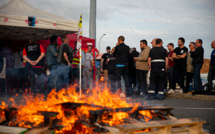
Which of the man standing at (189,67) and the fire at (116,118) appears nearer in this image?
the fire at (116,118)

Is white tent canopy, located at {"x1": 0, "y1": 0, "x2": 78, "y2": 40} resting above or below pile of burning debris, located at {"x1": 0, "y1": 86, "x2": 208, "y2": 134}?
above

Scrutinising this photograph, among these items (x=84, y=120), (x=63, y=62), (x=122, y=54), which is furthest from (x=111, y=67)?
(x=84, y=120)

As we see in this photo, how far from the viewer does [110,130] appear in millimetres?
2695

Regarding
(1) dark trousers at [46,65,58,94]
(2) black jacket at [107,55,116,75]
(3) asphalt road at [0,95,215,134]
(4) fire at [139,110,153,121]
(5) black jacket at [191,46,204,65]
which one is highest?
(5) black jacket at [191,46,204,65]

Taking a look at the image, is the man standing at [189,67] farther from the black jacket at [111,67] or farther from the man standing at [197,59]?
the black jacket at [111,67]

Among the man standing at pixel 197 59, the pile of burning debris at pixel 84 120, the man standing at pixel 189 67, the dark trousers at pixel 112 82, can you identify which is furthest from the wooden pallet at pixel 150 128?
the man standing at pixel 189 67

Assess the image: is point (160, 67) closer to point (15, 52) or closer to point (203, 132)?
point (203, 132)

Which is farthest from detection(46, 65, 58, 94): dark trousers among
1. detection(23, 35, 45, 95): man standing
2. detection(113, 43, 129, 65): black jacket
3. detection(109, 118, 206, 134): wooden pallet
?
detection(109, 118, 206, 134): wooden pallet

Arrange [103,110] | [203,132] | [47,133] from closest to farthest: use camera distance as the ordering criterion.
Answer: [47,133] → [203,132] → [103,110]

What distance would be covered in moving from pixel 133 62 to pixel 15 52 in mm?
5766

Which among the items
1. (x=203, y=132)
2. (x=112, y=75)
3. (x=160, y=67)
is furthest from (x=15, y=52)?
(x=203, y=132)

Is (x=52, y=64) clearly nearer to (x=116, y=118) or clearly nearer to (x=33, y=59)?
(x=33, y=59)

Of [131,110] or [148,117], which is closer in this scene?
[131,110]

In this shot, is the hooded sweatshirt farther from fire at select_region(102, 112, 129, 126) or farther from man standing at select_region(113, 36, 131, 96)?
fire at select_region(102, 112, 129, 126)
